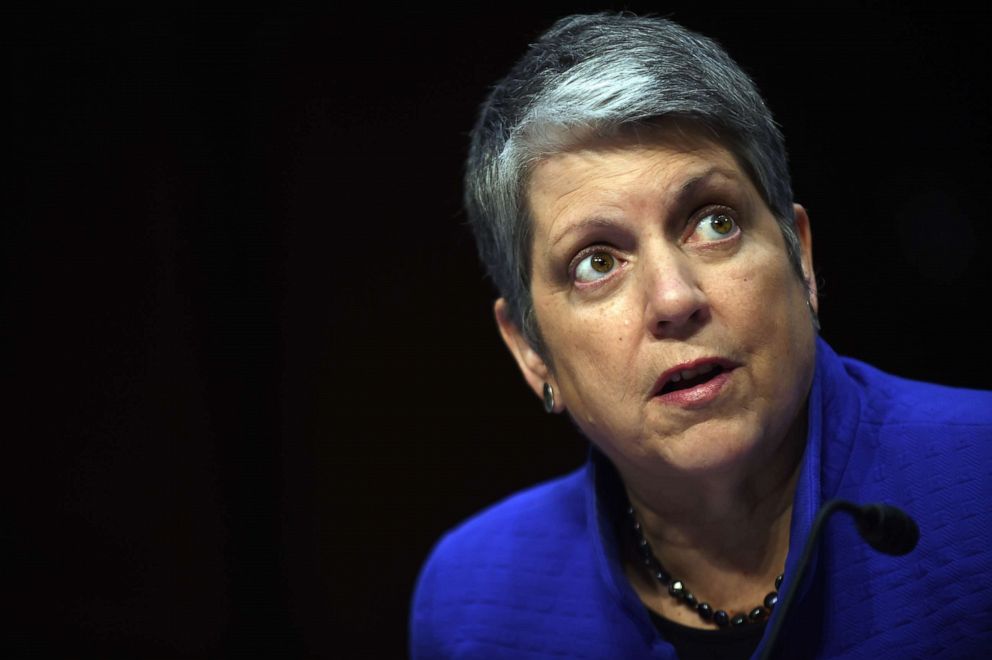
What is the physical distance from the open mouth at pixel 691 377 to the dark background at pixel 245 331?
1.31 m

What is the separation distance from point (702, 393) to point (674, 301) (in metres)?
0.13

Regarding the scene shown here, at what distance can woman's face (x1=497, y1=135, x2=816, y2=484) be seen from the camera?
1.44 m

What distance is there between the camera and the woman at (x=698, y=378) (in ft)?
4.76

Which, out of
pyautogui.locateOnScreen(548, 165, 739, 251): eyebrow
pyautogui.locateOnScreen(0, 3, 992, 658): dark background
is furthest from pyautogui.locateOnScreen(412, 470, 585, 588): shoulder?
pyautogui.locateOnScreen(0, 3, 992, 658): dark background

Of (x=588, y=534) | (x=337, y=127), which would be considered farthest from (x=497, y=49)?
(x=588, y=534)

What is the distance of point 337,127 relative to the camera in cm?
288

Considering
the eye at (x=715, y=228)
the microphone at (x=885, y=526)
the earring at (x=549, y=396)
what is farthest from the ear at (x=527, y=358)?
the microphone at (x=885, y=526)

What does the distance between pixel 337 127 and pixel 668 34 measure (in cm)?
146

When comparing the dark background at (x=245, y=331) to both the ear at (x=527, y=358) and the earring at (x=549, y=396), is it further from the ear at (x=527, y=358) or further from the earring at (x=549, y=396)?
the earring at (x=549, y=396)

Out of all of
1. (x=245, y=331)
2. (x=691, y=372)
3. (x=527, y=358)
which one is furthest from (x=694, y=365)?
(x=245, y=331)

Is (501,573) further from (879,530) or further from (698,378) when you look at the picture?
(879,530)

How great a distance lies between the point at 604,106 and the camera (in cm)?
151

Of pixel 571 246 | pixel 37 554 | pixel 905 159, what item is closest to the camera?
pixel 571 246

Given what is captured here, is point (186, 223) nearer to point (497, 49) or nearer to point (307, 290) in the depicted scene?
point (307, 290)
